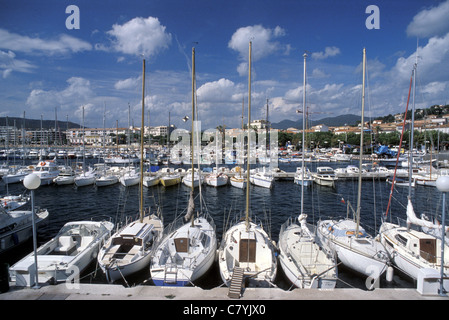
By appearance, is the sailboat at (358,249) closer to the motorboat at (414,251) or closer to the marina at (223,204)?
the marina at (223,204)

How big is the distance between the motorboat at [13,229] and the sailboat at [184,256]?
9.37 metres

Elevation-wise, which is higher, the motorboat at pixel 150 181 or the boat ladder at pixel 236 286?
the boat ladder at pixel 236 286

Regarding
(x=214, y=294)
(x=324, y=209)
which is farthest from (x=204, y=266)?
(x=324, y=209)

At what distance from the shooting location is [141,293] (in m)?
6.11

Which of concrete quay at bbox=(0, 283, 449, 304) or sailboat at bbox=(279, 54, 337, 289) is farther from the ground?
concrete quay at bbox=(0, 283, 449, 304)

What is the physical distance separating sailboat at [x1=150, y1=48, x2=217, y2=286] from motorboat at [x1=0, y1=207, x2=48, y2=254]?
30.7 ft

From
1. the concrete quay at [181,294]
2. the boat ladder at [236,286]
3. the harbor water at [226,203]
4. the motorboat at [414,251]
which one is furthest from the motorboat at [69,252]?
the motorboat at [414,251]

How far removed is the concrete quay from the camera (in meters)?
5.89

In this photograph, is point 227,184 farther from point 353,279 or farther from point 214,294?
point 214,294

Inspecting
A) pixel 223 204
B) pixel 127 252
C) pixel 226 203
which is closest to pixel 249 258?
pixel 127 252

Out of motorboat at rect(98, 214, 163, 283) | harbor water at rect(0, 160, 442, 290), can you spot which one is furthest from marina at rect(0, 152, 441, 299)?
motorboat at rect(98, 214, 163, 283)

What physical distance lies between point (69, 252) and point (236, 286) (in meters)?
10.4

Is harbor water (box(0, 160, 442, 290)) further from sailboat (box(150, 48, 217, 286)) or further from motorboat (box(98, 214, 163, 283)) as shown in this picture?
sailboat (box(150, 48, 217, 286))

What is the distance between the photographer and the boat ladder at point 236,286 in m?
6.17
